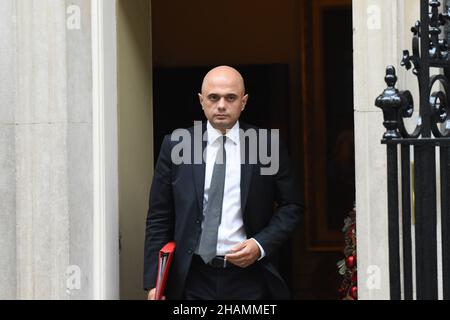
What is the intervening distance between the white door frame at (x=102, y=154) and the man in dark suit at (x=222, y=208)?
1.46 ft

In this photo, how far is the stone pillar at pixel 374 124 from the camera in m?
5.41

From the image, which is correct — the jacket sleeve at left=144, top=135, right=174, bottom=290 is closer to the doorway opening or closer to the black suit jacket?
the black suit jacket

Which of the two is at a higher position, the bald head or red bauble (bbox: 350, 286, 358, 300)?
the bald head

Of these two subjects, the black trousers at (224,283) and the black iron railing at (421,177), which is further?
the black trousers at (224,283)

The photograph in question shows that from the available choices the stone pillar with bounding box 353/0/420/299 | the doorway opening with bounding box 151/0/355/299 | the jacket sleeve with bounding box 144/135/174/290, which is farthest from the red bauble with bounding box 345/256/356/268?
the doorway opening with bounding box 151/0/355/299

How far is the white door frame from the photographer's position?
5.91m

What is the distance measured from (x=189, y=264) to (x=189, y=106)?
4.47 meters

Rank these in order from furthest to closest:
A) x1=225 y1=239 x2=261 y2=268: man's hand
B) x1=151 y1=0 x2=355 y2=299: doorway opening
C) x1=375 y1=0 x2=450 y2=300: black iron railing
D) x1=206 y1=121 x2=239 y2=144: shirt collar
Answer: x1=151 y1=0 x2=355 y2=299: doorway opening < x1=206 y1=121 x2=239 y2=144: shirt collar < x1=225 y1=239 x2=261 y2=268: man's hand < x1=375 y1=0 x2=450 y2=300: black iron railing

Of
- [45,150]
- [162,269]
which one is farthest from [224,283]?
[45,150]

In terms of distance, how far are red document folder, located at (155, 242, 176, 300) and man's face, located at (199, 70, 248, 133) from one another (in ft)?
2.51

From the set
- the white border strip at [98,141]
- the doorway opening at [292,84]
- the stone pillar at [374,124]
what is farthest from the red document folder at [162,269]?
the doorway opening at [292,84]

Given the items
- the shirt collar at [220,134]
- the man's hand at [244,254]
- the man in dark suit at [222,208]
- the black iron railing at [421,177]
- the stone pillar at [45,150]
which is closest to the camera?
the black iron railing at [421,177]

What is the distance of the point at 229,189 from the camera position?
549cm

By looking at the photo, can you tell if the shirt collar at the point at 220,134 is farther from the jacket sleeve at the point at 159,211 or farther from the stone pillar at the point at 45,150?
the stone pillar at the point at 45,150
